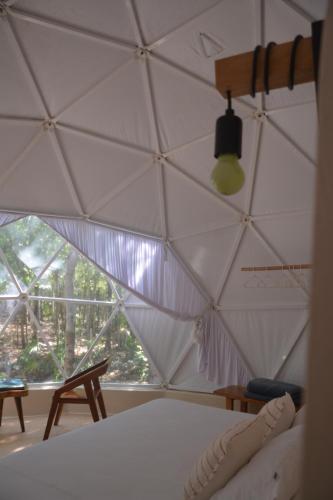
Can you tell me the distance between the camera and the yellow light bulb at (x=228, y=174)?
1544 millimetres

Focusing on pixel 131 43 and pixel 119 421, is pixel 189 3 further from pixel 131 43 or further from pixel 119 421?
pixel 119 421

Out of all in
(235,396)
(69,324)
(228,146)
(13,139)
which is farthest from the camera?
(69,324)

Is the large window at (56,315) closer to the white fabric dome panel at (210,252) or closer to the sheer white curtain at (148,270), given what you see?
the sheer white curtain at (148,270)

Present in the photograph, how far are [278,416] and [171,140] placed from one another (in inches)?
148

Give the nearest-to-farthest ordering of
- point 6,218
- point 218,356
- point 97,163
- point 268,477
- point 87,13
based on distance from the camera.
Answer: point 268,477 < point 87,13 < point 97,163 < point 6,218 < point 218,356

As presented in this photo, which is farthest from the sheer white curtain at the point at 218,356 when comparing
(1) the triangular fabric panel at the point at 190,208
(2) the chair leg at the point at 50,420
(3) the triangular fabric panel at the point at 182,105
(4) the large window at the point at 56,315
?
(3) the triangular fabric panel at the point at 182,105

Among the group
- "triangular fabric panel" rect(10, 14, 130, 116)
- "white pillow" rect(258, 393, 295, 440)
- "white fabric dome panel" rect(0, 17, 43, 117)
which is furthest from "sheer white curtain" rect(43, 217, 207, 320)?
"white pillow" rect(258, 393, 295, 440)

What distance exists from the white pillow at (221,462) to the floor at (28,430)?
14.0 feet

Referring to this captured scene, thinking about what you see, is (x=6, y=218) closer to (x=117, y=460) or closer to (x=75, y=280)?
(x=75, y=280)

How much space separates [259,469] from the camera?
2.30 metres

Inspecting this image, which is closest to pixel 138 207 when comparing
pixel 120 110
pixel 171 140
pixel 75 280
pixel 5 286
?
pixel 171 140

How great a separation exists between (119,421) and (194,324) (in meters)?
3.46

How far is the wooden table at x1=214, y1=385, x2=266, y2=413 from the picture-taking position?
20.1 feet

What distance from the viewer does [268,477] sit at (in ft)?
7.14
